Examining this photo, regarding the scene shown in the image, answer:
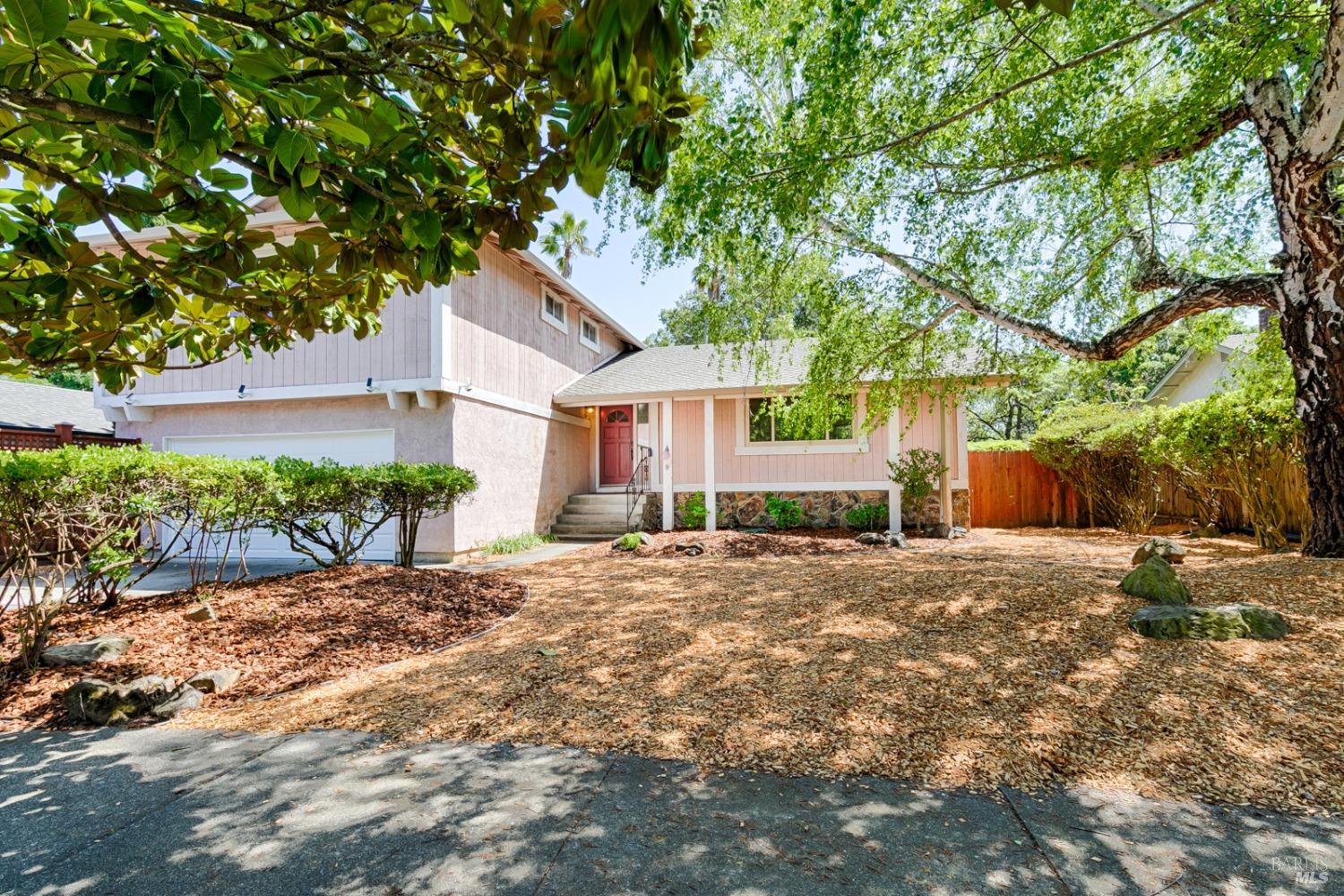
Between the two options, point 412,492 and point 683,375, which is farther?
point 683,375

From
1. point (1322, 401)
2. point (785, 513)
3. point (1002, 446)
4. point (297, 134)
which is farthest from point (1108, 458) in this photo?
point (297, 134)

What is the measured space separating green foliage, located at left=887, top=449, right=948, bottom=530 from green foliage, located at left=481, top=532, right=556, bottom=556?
637cm

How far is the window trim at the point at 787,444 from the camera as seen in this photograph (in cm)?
1095

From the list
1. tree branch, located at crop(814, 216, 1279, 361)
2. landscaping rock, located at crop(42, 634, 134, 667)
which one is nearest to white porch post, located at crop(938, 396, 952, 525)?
tree branch, located at crop(814, 216, 1279, 361)

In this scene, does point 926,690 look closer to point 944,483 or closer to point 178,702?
point 178,702

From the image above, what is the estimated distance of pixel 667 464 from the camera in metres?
11.3

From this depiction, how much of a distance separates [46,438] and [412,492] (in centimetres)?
1047

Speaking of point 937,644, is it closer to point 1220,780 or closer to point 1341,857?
point 1220,780

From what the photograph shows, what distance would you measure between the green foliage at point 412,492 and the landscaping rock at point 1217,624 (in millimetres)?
6479

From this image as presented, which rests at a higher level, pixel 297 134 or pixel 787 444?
pixel 297 134

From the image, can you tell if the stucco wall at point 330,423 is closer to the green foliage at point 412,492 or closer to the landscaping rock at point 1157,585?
the green foliage at point 412,492

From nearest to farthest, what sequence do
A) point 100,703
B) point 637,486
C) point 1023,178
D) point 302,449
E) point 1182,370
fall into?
point 100,703 < point 1023,178 < point 302,449 < point 637,486 < point 1182,370

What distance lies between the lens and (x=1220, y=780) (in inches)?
88.0

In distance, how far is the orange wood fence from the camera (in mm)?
12609
